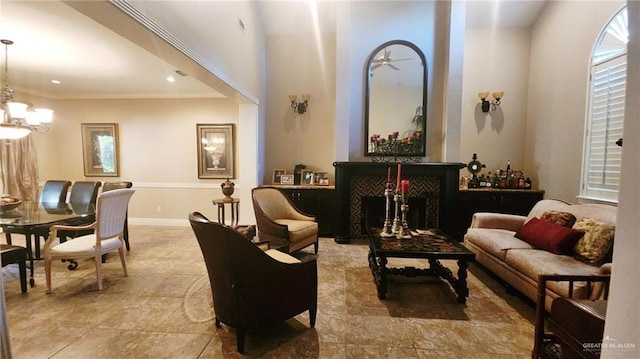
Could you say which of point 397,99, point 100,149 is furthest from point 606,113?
point 100,149

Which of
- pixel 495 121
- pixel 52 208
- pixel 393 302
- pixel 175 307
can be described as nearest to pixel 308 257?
pixel 393 302

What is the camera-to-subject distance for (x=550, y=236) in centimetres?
250

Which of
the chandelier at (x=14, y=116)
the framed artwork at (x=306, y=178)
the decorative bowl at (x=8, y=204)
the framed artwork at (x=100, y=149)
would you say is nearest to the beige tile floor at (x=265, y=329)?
the decorative bowl at (x=8, y=204)

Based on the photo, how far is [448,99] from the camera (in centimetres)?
420

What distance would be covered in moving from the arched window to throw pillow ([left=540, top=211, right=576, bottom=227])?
91 centimetres

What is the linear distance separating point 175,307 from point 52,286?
1.47 m

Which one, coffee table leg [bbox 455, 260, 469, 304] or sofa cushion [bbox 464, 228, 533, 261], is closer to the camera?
coffee table leg [bbox 455, 260, 469, 304]

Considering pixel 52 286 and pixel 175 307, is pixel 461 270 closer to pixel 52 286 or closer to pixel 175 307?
pixel 175 307

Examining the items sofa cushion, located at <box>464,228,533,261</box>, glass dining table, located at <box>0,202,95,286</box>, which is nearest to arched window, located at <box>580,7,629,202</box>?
sofa cushion, located at <box>464,228,533,261</box>

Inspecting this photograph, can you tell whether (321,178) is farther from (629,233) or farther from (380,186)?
(629,233)

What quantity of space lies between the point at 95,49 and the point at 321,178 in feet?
11.3

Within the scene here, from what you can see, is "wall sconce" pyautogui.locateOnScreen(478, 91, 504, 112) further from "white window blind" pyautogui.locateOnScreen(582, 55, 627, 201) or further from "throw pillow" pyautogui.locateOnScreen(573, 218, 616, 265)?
Result: "throw pillow" pyautogui.locateOnScreen(573, 218, 616, 265)

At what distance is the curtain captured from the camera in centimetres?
463

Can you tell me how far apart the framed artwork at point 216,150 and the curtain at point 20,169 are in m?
2.94
